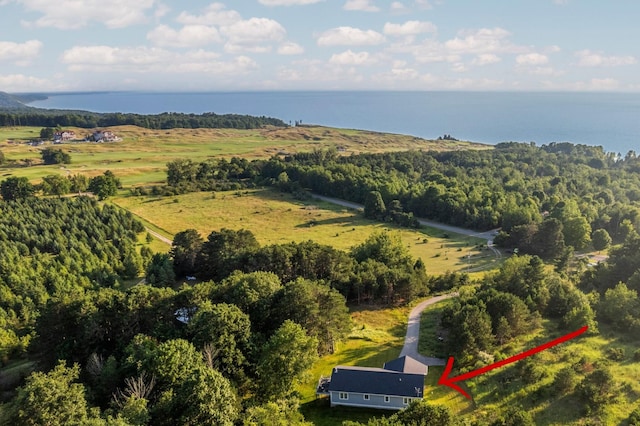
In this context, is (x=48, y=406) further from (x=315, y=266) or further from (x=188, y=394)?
(x=315, y=266)

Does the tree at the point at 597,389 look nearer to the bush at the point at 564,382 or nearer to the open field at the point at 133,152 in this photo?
the bush at the point at 564,382

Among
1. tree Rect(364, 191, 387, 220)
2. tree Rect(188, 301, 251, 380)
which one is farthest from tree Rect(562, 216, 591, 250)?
tree Rect(188, 301, 251, 380)

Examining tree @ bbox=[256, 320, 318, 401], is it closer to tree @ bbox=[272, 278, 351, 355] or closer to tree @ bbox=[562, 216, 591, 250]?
tree @ bbox=[272, 278, 351, 355]

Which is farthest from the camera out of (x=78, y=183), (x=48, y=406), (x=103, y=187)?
(x=78, y=183)

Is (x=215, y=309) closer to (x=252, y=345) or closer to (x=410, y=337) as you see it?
(x=252, y=345)

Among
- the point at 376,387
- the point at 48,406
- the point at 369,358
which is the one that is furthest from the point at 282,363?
the point at 48,406

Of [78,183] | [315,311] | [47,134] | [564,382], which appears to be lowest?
[564,382]
